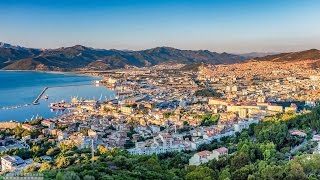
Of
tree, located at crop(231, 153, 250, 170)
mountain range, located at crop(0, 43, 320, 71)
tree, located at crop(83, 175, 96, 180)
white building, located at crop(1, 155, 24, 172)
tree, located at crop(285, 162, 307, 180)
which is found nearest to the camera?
tree, located at crop(83, 175, 96, 180)

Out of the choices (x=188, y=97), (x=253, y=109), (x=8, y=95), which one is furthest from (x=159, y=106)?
(x=8, y=95)

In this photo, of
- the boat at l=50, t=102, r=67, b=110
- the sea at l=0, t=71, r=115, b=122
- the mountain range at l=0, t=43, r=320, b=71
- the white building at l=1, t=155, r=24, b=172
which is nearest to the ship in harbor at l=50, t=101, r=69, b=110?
the boat at l=50, t=102, r=67, b=110

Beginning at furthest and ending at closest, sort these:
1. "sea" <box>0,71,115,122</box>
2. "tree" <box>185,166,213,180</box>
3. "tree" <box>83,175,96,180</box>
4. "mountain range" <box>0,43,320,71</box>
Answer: "mountain range" <box>0,43,320,71</box>
"sea" <box>0,71,115,122</box>
"tree" <box>185,166,213,180</box>
"tree" <box>83,175,96,180</box>

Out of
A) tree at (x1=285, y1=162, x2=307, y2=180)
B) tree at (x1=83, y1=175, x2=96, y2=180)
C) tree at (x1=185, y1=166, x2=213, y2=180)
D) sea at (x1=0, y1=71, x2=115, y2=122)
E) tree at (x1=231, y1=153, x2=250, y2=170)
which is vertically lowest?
sea at (x1=0, y1=71, x2=115, y2=122)

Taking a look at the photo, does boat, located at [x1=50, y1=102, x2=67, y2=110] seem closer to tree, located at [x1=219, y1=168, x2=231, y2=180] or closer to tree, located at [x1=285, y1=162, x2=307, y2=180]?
tree, located at [x1=219, y1=168, x2=231, y2=180]

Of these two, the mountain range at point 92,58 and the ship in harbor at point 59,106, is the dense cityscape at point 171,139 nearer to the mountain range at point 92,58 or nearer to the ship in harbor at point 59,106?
the ship in harbor at point 59,106

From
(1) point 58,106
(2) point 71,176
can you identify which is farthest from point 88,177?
(1) point 58,106

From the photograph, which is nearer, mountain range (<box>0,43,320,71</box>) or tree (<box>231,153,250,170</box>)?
tree (<box>231,153,250,170</box>)

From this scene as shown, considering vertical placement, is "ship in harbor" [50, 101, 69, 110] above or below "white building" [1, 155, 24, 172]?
below

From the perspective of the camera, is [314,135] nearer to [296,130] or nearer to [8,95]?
[296,130]
